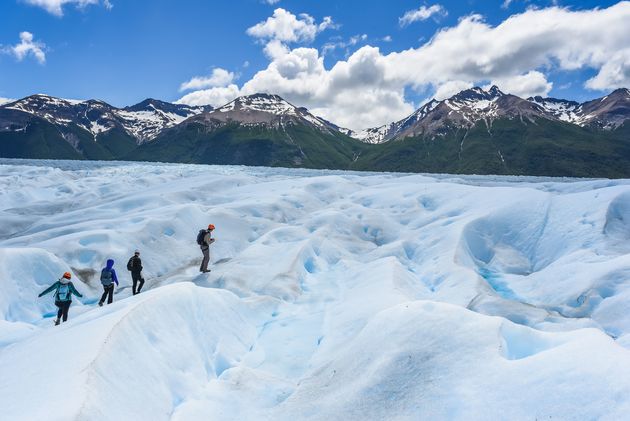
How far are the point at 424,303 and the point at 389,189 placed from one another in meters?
27.9

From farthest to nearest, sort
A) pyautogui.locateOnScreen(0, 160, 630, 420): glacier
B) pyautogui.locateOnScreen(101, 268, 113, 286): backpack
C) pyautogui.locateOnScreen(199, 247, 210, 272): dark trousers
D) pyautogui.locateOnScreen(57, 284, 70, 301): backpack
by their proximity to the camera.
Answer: pyautogui.locateOnScreen(199, 247, 210, 272): dark trousers, pyautogui.locateOnScreen(101, 268, 113, 286): backpack, pyautogui.locateOnScreen(57, 284, 70, 301): backpack, pyautogui.locateOnScreen(0, 160, 630, 420): glacier

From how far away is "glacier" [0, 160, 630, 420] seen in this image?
7.55 m

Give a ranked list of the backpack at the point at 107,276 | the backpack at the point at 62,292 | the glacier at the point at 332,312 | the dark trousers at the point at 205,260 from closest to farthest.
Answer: the glacier at the point at 332,312, the backpack at the point at 62,292, the backpack at the point at 107,276, the dark trousers at the point at 205,260

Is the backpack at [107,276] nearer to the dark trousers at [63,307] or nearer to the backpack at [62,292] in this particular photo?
the dark trousers at [63,307]

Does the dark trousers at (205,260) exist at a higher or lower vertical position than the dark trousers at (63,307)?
higher

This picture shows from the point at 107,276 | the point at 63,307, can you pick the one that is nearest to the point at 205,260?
the point at 107,276

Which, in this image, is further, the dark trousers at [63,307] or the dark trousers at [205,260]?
the dark trousers at [205,260]

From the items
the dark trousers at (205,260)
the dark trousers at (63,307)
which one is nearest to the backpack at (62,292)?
the dark trousers at (63,307)

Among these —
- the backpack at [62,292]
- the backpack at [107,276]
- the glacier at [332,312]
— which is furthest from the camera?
the backpack at [107,276]

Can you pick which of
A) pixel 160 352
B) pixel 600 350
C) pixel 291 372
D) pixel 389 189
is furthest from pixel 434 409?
pixel 389 189

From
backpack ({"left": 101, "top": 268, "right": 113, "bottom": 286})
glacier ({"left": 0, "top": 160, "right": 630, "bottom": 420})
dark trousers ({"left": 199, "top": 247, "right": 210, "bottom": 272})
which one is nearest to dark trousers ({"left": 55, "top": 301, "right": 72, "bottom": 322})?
glacier ({"left": 0, "top": 160, "right": 630, "bottom": 420})

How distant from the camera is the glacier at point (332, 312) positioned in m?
7.55

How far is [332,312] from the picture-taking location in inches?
615

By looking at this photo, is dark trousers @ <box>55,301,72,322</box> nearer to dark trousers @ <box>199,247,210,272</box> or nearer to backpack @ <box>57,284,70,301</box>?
backpack @ <box>57,284,70,301</box>
